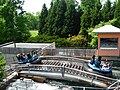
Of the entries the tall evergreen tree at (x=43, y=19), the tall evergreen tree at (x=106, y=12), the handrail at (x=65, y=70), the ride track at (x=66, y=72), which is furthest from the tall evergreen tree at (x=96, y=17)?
the handrail at (x=65, y=70)

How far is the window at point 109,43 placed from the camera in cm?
2497

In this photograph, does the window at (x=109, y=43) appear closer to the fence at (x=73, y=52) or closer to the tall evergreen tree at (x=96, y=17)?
the fence at (x=73, y=52)

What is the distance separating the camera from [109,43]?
988 inches

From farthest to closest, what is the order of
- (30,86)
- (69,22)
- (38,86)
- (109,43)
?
(69,22) → (109,43) → (38,86) → (30,86)

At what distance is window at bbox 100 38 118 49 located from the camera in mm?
24970

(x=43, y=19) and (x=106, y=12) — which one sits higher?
(x=106, y=12)

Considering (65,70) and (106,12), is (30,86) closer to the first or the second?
(65,70)

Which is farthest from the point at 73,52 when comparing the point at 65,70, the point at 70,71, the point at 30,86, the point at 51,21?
the point at 51,21

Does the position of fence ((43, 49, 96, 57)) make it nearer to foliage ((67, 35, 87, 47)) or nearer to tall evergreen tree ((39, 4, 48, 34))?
foliage ((67, 35, 87, 47))

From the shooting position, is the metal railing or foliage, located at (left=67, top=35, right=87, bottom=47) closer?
the metal railing

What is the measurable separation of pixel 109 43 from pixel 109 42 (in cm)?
11

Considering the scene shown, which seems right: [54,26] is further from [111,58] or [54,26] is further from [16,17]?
[111,58]

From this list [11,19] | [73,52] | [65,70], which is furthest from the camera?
[11,19]

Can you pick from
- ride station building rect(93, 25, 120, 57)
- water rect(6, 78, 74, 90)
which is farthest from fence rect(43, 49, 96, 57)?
water rect(6, 78, 74, 90)
